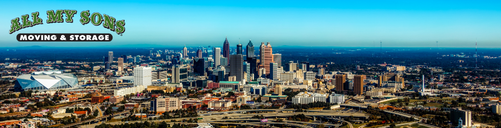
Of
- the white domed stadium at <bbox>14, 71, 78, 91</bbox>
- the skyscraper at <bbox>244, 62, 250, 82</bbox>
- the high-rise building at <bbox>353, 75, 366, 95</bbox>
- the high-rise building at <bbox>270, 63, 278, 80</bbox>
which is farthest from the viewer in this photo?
the high-rise building at <bbox>270, 63, 278, 80</bbox>

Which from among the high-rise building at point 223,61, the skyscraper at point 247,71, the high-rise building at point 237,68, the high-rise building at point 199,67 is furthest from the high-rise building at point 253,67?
the high-rise building at point 223,61

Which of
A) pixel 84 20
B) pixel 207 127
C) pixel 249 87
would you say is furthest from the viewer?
pixel 249 87

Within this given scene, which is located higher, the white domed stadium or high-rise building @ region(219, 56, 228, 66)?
high-rise building @ region(219, 56, 228, 66)

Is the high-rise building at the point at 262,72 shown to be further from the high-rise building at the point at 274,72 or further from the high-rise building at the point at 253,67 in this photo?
the high-rise building at the point at 274,72

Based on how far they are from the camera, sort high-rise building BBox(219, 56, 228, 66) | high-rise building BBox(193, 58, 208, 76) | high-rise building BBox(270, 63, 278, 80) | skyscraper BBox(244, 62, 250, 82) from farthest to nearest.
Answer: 1. high-rise building BBox(219, 56, 228, 66)
2. high-rise building BBox(193, 58, 208, 76)
3. high-rise building BBox(270, 63, 278, 80)
4. skyscraper BBox(244, 62, 250, 82)

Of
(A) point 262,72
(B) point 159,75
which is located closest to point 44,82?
(B) point 159,75

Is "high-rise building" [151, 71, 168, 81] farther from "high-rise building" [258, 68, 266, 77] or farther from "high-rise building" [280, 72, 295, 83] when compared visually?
"high-rise building" [280, 72, 295, 83]

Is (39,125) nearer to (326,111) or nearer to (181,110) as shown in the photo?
(181,110)

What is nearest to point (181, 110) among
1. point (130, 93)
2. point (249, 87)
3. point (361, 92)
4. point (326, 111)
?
point (326, 111)

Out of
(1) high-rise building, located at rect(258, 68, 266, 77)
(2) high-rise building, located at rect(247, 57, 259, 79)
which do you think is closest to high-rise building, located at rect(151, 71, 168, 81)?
(2) high-rise building, located at rect(247, 57, 259, 79)

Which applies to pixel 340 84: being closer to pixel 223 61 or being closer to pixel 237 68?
pixel 237 68
